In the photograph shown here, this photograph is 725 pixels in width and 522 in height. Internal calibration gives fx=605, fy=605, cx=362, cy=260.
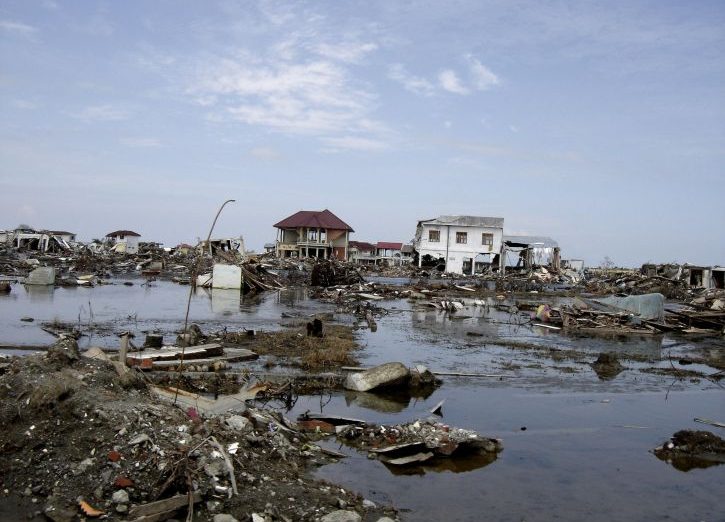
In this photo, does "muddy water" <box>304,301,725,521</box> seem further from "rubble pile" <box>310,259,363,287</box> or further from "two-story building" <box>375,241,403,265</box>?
"two-story building" <box>375,241,403,265</box>

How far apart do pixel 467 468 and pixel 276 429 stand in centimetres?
243

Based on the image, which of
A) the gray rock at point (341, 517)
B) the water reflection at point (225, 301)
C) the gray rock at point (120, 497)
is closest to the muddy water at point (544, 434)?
the gray rock at point (341, 517)

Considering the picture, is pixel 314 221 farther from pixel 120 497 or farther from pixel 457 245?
pixel 120 497

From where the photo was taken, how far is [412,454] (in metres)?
7.69

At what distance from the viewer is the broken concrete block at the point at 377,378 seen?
35.4ft

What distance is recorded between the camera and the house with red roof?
6362 cm

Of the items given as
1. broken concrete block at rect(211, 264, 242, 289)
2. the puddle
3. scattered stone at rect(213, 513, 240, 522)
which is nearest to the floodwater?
the puddle

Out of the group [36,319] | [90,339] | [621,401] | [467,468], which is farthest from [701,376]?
[36,319]

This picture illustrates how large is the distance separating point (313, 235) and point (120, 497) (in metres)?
60.0

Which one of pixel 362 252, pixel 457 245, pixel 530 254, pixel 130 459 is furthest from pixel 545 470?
pixel 362 252

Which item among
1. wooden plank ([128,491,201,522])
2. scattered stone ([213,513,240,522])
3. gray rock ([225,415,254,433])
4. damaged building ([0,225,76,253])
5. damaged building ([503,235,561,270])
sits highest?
damaged building ([503,235,561,270])

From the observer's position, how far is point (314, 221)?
63.6m

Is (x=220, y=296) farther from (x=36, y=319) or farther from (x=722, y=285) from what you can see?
(x=722, y=285)

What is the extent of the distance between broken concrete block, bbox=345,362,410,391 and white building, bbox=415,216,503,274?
45183 mm
